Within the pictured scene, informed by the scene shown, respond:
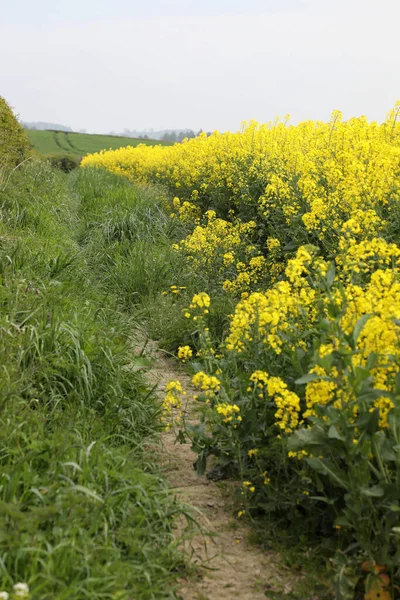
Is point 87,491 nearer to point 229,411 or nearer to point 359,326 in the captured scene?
point 229,411

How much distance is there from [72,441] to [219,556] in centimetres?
85

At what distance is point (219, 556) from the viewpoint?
2.94m

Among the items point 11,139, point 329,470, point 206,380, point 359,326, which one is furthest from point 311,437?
point 11,139

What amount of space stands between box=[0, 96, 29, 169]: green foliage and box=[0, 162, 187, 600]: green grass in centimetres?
239

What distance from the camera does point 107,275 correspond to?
270 inches

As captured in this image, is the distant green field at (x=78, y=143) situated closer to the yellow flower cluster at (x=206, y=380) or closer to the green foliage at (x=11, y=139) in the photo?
the green foliage at (x=11, y=139)

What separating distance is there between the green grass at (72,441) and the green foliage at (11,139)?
2.39 meters

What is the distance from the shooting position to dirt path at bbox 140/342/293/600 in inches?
107

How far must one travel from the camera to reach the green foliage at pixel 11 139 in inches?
341

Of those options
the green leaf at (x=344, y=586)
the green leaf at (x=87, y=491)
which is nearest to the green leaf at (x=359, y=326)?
the green leaf at (x=344, y=586)

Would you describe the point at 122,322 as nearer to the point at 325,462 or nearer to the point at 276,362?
the point at 276,362

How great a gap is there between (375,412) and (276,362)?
829 mm

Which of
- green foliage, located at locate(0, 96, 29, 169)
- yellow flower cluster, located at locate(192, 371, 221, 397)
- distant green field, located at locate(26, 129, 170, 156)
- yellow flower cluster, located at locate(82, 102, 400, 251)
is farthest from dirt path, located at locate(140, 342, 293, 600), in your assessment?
distant green field, located at locate(26, 129, 170, 156)

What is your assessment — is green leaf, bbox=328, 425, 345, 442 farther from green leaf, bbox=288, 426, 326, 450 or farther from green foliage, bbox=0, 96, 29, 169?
green foliage, bbox=0, 96, 29, 169
